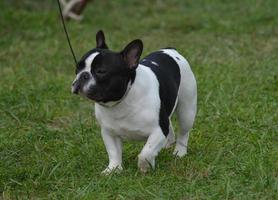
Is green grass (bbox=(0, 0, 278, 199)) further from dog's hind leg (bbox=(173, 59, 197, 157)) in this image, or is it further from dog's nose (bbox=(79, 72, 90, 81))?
dog's nose (bbox=(79, 72, 90, 81))

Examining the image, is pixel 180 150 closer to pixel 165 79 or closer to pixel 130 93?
pixel 165 79

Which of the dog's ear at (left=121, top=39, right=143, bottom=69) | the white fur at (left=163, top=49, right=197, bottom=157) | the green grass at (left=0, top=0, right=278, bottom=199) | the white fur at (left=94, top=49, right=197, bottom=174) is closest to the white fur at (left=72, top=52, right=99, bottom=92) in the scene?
the dog's ear at (left=121, top=39, right=143, bottom=69)

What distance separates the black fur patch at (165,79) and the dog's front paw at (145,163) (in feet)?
0.69

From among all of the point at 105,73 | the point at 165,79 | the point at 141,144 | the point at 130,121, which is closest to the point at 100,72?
the point at 105,73

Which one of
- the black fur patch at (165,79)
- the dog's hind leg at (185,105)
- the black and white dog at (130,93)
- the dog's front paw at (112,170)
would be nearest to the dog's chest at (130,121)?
the black and white dog at (130,93)

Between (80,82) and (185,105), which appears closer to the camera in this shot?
(80,82)

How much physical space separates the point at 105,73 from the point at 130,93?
0.88 ft

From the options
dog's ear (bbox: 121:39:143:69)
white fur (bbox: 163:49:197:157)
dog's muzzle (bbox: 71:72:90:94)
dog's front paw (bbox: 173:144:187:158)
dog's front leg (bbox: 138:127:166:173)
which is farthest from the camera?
dog's front paw (bbox: 173:144:187:158)

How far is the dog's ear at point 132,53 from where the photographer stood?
203 inches

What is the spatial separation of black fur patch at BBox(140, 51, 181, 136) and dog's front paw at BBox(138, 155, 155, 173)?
0.69 feet

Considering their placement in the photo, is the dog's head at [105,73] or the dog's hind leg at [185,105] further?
the dog's hind leg at [185,105]

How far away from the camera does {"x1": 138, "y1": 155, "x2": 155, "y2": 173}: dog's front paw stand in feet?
17.6

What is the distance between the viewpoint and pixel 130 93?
205 inches

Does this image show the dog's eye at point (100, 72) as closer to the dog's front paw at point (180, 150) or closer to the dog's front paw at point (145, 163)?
the dog's front paw at point (145, 163)
